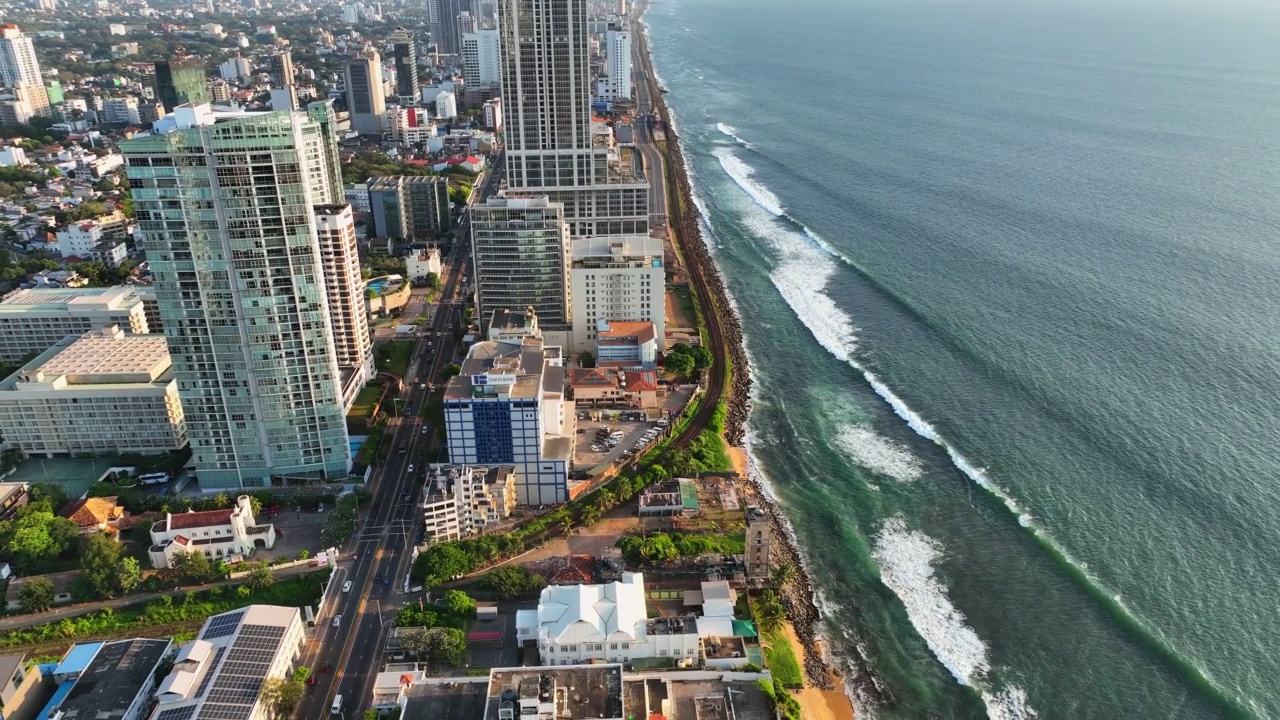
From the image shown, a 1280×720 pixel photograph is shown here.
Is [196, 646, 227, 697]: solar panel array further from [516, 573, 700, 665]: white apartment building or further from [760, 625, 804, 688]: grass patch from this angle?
[760, 625, 804, 688]: grass patch

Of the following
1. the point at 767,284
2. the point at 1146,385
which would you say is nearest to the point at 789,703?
the point at 1146,385

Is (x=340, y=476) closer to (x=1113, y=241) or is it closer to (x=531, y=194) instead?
(x=531, y=194)

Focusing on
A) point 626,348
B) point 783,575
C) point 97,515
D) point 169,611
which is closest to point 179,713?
point 169,611

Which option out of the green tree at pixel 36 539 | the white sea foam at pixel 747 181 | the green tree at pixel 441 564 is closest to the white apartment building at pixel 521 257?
the green tree at pixel 441 564

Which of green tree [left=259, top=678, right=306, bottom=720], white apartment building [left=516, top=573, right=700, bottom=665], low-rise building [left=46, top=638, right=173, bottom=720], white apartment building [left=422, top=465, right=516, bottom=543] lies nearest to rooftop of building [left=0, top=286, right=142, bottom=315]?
white apartment building [left=422, top=465, right=516, bottom=543]

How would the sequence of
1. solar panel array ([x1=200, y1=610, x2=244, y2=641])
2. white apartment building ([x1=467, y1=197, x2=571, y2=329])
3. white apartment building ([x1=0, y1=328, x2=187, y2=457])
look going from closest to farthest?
solar panel array ([x1=200, y1=610, x2=244, y2=641]), white apartment building ([x1=0, y1=328, x2=187, y2=457]), white apartment building ([x1=467, y1=197, x2=571, y2=329])

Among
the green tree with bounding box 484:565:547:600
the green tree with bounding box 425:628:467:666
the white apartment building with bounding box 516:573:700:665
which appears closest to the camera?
the white apartment building with bounding box 516:573:700:665
